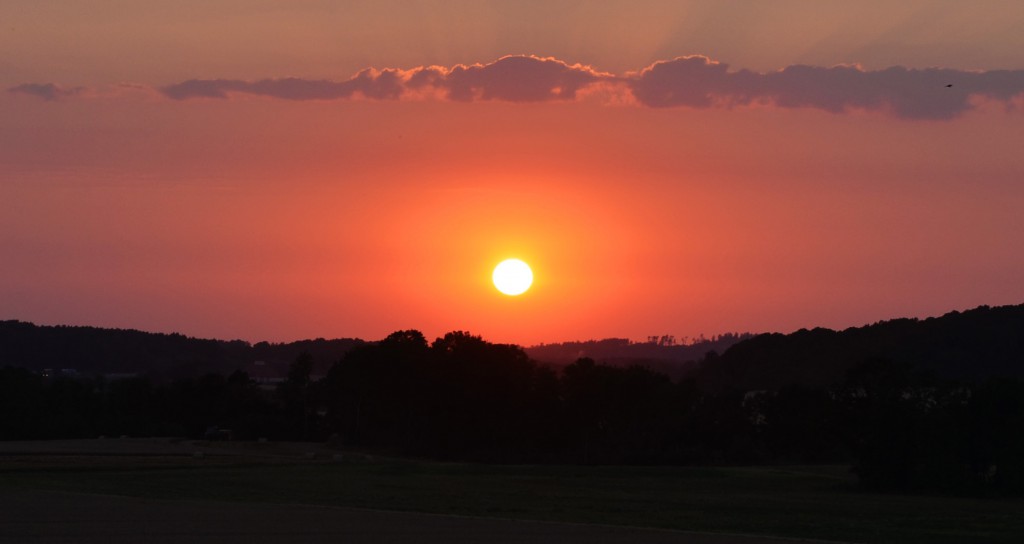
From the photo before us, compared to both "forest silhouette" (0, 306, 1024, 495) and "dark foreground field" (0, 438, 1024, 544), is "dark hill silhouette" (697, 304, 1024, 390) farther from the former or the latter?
"dark foreground field" (0, 438, 1024, 544)

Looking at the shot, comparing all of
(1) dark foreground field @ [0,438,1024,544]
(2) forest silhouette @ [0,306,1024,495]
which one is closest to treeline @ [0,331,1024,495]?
(2) forest silhouette @ [0,306,1024,495]

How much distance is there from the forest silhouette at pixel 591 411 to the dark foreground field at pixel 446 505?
156 inches

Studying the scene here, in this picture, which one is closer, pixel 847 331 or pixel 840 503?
pixel 840 503

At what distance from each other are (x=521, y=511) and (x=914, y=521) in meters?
9.56

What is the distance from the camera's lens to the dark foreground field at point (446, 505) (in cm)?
2319

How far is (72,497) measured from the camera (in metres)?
28.8

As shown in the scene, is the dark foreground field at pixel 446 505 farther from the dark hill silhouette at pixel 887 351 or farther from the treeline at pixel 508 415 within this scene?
the dark hill silhouette at pixel 887 351

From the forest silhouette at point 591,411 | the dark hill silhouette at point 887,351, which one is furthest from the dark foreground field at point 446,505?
the dark hill silhouette at point 887,351

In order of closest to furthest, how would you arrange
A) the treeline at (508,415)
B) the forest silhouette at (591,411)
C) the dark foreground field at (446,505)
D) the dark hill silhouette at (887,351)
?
the dark foreground field at (446,505) → the forest silhouette at (591,411) → the treeline at (508,415) → the dark hill silhouette at (887,351)

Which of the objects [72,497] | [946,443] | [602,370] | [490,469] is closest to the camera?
[72,497]

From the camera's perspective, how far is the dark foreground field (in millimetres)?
23188

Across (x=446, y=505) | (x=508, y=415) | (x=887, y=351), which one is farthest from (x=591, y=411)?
(x=887, y=351)

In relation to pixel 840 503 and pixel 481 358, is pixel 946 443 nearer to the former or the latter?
pixel 840 503

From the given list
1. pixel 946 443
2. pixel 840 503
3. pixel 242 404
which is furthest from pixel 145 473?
pixel 242 404
